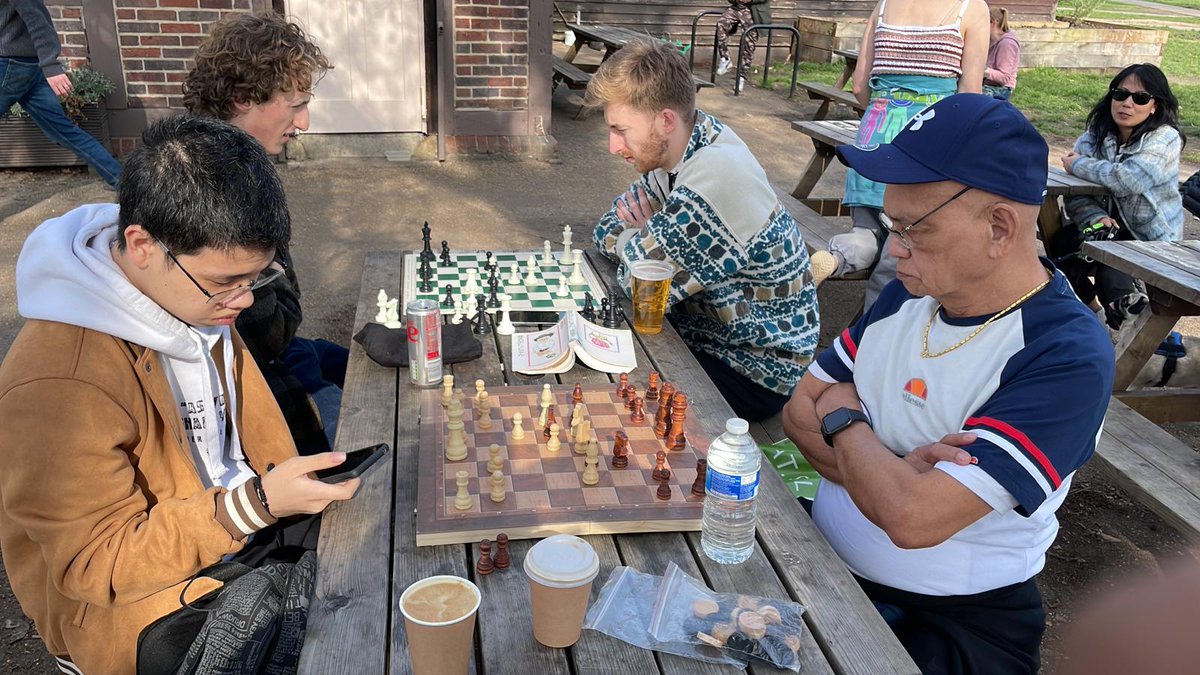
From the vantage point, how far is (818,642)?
1614 millimetres

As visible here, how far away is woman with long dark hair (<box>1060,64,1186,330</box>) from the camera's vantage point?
16.1 feet

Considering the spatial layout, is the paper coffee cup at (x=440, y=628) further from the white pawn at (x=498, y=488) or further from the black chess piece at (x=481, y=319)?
the black chess piece at (x=481, y=319)

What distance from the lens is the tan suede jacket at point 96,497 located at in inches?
63.7

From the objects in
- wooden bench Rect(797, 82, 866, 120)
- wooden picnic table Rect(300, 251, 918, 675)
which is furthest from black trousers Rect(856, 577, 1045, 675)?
wooden bench Rect(797, 82, 866, 120)

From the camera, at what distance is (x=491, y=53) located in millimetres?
7797

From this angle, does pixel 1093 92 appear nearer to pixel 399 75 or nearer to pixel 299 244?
pixel 399 75

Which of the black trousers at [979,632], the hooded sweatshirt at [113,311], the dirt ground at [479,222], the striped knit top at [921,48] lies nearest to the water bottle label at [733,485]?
the black trousers at [979,632]

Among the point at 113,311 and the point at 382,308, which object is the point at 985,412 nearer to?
the point at 113,311

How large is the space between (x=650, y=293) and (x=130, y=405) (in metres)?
1.60

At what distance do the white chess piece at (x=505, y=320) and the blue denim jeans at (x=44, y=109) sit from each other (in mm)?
3884

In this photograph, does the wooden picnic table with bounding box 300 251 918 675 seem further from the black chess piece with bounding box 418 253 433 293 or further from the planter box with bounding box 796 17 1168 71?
the planter box with bounding box 796 17 1168 71

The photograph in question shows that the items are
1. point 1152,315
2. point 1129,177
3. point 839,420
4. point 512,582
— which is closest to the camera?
point 512,582

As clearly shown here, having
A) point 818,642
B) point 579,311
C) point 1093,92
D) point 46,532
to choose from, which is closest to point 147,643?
point 46,532

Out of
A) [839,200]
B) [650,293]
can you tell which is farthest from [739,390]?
[839,200]
